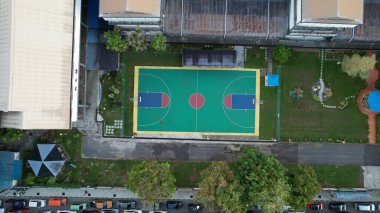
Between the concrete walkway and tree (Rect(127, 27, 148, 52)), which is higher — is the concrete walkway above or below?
below

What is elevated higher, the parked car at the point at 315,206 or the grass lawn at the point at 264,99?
the grass lawn at the point at 264,99

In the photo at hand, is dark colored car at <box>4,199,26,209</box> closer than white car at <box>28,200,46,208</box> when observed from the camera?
No

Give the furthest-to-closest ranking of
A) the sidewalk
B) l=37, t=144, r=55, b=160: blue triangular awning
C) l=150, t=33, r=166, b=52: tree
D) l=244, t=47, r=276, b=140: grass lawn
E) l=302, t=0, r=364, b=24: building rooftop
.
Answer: l=244, t=47, r=276, b=140: grass lawn
the sidewalk
l=37, t=144, r=55, b=160: blue triangular awning
l=150, t=33, r=166, b=52: tree
l=302, t=0, r=364, b=24: building rooftop

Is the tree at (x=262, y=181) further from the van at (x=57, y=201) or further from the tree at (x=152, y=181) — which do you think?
the van at (x=57, y=201)

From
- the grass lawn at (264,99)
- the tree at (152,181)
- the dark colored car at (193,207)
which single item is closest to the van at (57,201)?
the tree at (152,181)

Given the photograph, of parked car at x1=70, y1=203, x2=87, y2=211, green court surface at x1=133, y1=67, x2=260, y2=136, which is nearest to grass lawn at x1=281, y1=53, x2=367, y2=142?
green court surface at x1=133, y1=67, x2=260, y2=136

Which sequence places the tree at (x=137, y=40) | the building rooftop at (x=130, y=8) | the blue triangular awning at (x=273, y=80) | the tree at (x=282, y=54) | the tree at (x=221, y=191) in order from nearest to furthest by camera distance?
the building rooftop at (x=130, y=8) < the tree at (x=221, y=191) < the tree at (x=137, y=40) < the tree at (x=282, y=54) < the blue triangular awning at (x=273, y=80)

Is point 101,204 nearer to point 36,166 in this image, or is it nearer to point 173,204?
point 173,204

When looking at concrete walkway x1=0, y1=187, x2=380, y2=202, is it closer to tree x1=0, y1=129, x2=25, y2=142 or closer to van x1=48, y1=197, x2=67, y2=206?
van x1=48, y1=197, x2=67, y2=206

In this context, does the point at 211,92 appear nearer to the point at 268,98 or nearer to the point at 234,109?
the point at 234,109
